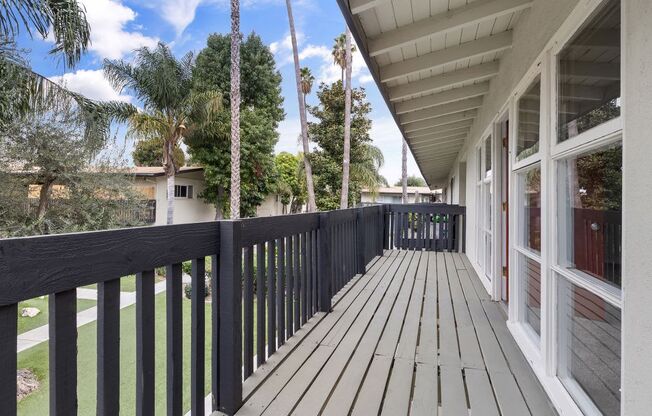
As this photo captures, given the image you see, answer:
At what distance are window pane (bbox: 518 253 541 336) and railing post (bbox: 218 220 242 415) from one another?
177 centimetres

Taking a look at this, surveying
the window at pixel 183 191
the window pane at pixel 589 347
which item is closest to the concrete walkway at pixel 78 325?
the window pane at pixel 589 347

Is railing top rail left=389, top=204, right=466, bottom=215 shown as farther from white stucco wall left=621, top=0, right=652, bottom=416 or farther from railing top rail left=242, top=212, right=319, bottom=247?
white stucco wall left=621, top=0, right=652, bottom=416

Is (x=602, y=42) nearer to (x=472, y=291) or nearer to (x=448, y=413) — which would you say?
(x=448, y=413)

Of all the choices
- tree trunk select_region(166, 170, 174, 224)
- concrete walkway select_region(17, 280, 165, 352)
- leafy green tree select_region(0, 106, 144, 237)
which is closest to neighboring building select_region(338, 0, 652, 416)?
concrete walkway select_region(17, 280, 165, 352)

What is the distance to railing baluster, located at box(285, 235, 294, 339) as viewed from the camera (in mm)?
2684

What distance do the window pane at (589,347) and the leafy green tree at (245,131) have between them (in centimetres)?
1472

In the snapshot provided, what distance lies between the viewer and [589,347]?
163 centimetres

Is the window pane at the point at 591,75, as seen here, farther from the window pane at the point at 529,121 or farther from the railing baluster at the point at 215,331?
the railing baluster at the point at 215,331

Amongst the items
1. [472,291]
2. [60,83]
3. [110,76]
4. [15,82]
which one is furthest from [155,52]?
[472,291]

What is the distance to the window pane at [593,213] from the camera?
1334mm

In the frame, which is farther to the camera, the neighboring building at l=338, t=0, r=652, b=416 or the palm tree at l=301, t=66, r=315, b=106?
the palm tree at l=301, t=66, r=315, b=106

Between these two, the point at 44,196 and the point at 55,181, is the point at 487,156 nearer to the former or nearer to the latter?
the point at 55,181

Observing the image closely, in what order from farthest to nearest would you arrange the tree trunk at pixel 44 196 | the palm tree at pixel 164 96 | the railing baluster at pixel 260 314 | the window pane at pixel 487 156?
the palm tree at pixel 164 96
the tree trunk at pixel 44 196
the window pane at pixel 487 156
the railing baluster at pixel 260 314

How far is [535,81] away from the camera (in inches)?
93.7
